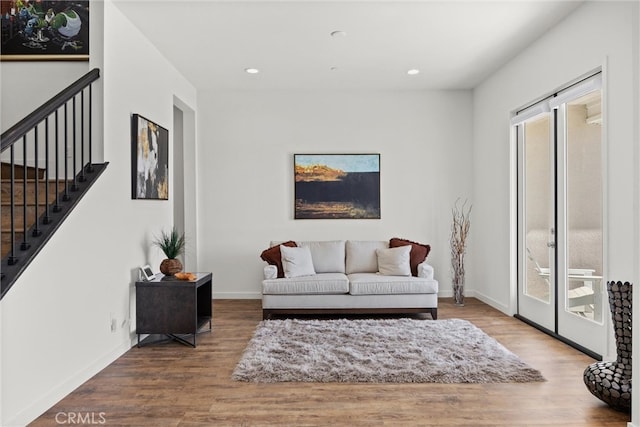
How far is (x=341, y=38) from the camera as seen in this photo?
4.59 m

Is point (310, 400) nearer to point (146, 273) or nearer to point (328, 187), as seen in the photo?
point (146, 273)

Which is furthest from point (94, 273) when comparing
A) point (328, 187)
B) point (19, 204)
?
point (328, 187)

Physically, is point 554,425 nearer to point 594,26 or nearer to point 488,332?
point 488,332

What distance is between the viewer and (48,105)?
299 centimetres

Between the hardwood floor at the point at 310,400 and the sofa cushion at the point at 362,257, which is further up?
the sofa cushion at the point at 362,257

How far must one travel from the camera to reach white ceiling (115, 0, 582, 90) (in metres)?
3.92

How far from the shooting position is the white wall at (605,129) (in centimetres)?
331

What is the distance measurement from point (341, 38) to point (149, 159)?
223cm

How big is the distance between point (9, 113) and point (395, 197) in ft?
15.2

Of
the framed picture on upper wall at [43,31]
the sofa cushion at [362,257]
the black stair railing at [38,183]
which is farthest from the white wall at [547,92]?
the framed picture on upper wall at [43,31]

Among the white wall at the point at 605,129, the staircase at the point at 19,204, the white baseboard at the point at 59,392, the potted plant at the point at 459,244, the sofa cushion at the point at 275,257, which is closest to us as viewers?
the white baseboard at the point at 59,392

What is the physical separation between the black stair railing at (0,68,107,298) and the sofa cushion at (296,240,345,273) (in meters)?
2.91

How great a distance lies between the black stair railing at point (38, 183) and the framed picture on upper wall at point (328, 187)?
315 cm

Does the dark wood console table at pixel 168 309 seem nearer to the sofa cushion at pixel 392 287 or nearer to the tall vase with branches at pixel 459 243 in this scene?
the sofa cushion at pixel 392 287
